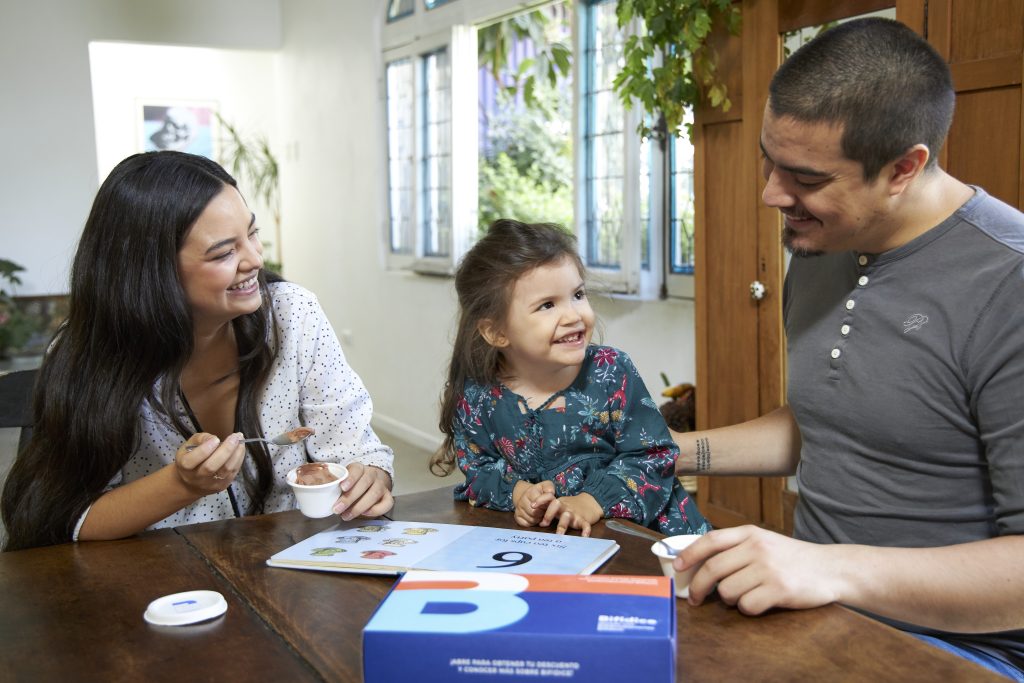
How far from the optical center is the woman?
Result: 5.28ft

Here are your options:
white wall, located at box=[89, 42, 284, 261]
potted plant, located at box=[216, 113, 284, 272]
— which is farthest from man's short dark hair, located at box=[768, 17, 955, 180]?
white wall, located at box=[89, 42, 284, 261]

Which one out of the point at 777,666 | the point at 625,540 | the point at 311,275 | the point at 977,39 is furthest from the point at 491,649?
the point at 311,275

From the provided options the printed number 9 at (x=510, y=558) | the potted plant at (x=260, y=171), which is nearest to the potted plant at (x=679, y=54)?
the printed number 9 at (x=510, y=558)

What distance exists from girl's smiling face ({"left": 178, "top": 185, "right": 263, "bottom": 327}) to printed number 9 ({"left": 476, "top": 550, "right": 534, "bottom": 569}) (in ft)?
2.46

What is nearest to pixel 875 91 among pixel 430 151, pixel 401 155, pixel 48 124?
pixel 430 151

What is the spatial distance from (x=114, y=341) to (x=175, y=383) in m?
0.13

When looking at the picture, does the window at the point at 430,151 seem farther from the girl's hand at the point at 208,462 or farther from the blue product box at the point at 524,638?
the blue product box at the point at 524,638

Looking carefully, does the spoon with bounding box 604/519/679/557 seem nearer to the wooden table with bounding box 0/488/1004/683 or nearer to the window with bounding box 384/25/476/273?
the wooden table with bounding box 0/488/1004/683

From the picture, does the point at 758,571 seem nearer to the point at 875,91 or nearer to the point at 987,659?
the point at 987,659

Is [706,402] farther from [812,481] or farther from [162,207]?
[162,207]

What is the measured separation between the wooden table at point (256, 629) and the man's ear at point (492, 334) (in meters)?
0.43

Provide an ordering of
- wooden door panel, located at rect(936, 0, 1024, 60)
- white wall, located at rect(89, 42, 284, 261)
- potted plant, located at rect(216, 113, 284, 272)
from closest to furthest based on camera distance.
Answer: wooden door panel, located at rect(936, 0, 1024, 60), potted plant, located at rect(216, 113, 284, 272), white wall, located at rect(89, 42, 284, 261)

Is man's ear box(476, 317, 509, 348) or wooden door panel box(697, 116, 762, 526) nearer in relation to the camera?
man's ear box(476, 317, 509, 348)

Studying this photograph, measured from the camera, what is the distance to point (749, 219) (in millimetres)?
3070
